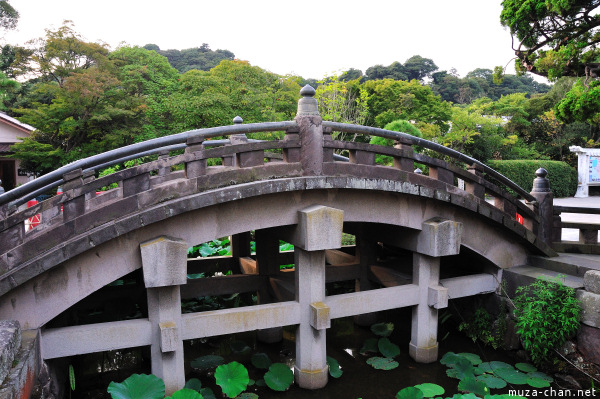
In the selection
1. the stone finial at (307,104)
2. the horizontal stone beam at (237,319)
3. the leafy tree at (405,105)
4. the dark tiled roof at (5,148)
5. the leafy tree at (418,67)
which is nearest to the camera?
the horizontal stone beam at (237,319)

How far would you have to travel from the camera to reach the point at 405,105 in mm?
28344

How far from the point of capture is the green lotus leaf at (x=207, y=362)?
669cm

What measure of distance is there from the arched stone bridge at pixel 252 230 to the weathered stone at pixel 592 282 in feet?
4.66

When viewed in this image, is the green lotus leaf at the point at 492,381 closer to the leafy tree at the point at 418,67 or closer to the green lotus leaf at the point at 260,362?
the green lotus leaf at the point at 260,362

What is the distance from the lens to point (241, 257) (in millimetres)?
8953


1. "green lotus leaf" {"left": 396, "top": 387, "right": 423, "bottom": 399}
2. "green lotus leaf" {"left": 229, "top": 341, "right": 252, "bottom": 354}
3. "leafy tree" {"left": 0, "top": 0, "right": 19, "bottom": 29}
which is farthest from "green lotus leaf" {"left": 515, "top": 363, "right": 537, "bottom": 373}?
"leafy tree" {"left": 0, "top": 0, "right": 19, "bottom": 29}

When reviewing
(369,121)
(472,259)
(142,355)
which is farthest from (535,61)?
(369,121)

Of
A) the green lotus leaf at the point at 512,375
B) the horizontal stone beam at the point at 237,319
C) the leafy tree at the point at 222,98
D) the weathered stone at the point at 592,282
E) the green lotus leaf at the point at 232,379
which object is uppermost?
the leafy tree at the point at 222,98

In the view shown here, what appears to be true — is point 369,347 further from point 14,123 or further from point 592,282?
point 14,123

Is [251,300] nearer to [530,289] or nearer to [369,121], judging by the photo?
[530,289]

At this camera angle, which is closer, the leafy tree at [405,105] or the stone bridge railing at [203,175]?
the stone bridge railing at [203,175]

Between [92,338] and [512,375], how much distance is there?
551 cm

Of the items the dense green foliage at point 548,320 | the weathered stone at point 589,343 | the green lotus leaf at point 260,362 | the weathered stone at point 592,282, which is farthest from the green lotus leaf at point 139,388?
the weathered stone at point 592,282

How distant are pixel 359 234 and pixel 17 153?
61.7 feet
